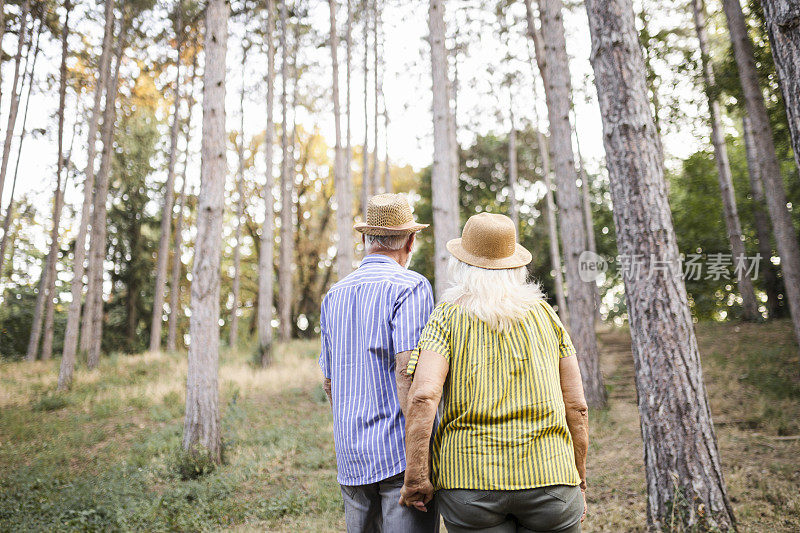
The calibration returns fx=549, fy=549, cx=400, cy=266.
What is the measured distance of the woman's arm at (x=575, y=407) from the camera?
2.29 metres

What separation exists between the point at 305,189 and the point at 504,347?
2561 cm

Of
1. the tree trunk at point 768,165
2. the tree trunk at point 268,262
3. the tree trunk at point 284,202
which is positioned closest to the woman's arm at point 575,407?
the tree trunk at point 768,165

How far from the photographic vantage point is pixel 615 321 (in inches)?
1063

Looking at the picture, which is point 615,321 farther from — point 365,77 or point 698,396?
point 698,396

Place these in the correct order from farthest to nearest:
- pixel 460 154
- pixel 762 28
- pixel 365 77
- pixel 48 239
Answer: pixel 460 154 < pixel 48 239 < pixel 365 77 < pixel 762 28

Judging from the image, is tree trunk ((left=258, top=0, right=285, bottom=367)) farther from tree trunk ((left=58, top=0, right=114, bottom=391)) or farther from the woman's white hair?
the woman's white hair

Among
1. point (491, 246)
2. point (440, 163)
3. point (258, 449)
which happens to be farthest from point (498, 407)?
point (440, 163)

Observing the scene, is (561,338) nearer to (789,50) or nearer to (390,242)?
(390,242)

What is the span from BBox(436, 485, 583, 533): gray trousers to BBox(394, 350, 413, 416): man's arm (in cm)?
40

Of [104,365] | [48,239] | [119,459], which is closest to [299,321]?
[48,239]

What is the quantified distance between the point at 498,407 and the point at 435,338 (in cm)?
36

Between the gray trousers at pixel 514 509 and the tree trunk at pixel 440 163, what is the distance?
581 cm

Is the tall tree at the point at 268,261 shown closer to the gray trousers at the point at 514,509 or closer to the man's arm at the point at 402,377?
the man's arm at the point at 402,377

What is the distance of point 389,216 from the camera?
2.67 m
